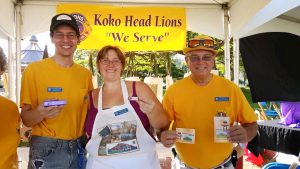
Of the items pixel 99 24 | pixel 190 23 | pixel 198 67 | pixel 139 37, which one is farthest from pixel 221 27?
pixel 198 67

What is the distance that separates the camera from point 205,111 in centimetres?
259

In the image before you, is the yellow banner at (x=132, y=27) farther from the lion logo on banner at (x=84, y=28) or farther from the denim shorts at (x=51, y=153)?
the denim shorts at (x=51, y=153)

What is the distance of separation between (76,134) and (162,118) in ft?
2.11

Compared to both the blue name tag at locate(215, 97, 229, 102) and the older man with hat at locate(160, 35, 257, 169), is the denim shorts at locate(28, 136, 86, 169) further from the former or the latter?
the blue name tag at locate(215, 97, 229, 102)

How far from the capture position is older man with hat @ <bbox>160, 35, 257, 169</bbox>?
2578 millimetres

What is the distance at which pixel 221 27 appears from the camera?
5.56 metres

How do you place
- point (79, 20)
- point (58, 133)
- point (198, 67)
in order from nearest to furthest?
1. point (58, 133)
2. point (198, 67)
3. point (79, 20)

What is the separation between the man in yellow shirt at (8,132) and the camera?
2057 mm

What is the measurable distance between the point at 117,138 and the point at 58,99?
1.72ft

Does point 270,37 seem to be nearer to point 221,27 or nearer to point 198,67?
point 221,27

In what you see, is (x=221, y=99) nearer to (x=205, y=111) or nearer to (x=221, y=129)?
(x=205, y=111)

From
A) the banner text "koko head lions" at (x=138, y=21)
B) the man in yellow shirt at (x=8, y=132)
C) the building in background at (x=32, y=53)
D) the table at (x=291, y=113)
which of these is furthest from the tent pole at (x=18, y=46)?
the building in background at (x=32, y=53)

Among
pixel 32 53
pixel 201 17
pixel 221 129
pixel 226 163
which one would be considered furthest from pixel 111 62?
pixel 32 53

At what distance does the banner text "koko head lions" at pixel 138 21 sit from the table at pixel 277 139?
2.13 metres
